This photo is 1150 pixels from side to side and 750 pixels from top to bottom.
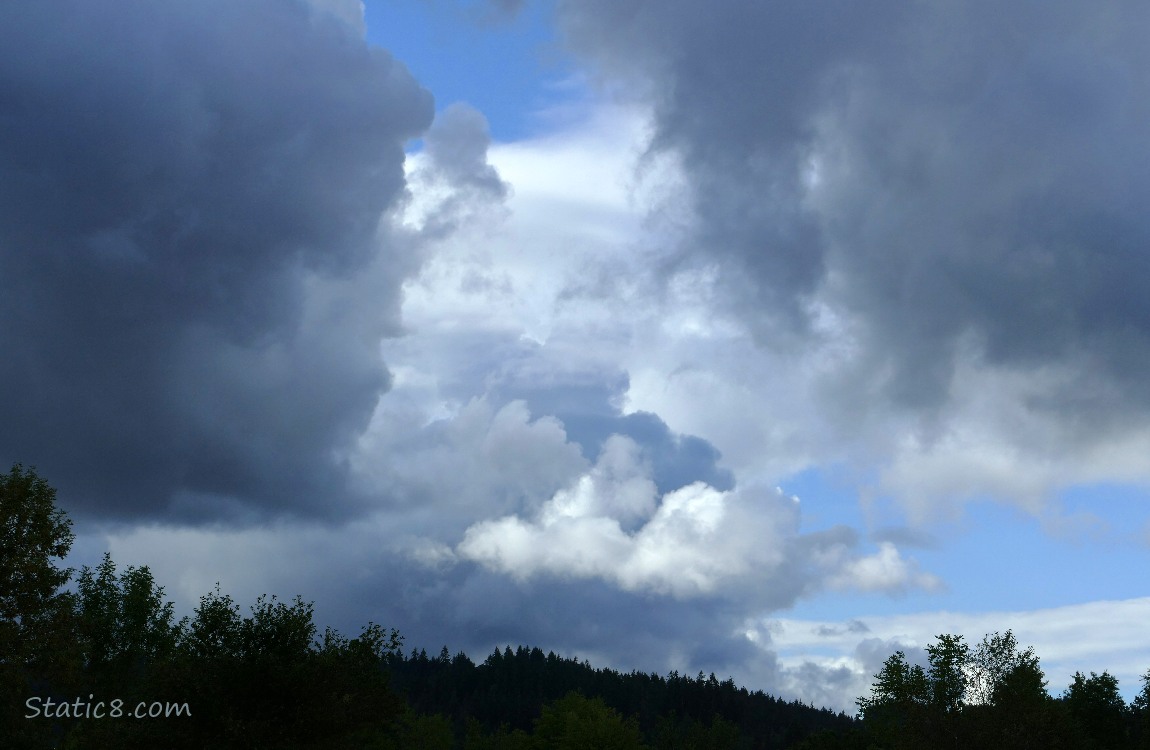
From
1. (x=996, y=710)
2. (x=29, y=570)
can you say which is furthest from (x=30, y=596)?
(x=996, y=710)

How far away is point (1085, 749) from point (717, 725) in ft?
425

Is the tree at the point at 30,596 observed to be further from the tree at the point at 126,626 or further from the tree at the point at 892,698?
the tree at the point at 892,698

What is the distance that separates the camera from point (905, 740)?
68688mm

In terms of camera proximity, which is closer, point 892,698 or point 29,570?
point 29,570

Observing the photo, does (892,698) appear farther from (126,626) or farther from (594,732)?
(126,626)

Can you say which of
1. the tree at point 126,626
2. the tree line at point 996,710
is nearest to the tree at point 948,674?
the tree line at point 996,710

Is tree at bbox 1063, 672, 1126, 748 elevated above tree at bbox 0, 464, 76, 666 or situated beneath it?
situated beneath

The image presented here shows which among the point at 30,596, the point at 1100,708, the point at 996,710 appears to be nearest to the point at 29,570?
the point at 30,596

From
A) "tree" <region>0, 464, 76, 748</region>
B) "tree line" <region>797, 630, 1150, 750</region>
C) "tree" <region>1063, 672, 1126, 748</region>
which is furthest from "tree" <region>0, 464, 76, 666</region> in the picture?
"tree" <region>1063, 672, 1126, 748</region>

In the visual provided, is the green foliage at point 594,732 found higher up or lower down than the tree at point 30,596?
lower down

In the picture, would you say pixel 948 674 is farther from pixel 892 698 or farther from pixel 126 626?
pixel 126 626

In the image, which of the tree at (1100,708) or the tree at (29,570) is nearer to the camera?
the tree at (29,570)

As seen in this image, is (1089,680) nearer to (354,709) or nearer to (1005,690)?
(1005,690)

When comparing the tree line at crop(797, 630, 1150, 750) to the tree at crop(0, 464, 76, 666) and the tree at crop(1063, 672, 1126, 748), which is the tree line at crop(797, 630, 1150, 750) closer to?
the tree at crop(1063, 672, 1126, 748)
